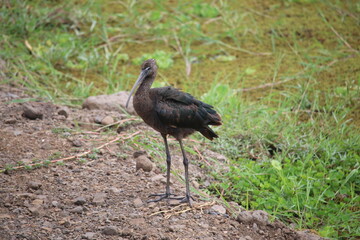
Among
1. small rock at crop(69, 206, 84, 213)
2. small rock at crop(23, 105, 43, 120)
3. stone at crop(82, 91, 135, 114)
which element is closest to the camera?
small rock at crop(69, 206, 84, 213)

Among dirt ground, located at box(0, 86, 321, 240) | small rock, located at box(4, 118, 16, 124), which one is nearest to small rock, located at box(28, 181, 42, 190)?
dirt ground, located at box(0, 86, 321, 240)

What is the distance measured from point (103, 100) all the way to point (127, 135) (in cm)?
89

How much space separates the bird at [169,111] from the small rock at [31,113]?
1588 mm

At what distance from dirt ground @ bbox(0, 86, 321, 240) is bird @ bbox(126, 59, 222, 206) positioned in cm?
26

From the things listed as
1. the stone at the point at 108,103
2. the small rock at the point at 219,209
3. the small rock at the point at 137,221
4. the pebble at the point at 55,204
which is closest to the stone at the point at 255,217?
the small rock at the point at 219,209

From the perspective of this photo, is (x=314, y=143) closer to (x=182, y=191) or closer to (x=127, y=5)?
(x=182, y=191)

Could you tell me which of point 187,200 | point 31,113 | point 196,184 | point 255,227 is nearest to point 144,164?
point 196,184

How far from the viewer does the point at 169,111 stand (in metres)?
3.90

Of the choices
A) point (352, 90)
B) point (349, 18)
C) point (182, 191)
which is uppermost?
point (349, 18)

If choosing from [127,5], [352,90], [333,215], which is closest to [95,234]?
[333,215]

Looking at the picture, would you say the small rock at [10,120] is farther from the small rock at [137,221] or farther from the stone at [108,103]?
the small rock at [137,221]

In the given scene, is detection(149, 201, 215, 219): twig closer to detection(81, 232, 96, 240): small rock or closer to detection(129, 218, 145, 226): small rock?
detection(129, 218, 145, 226): small rock

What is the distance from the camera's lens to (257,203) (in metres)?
4.23

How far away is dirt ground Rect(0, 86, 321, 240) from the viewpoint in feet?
11.3
